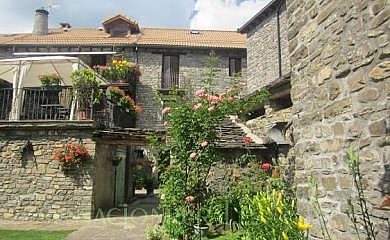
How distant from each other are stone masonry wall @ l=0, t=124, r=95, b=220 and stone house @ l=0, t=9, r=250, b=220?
0.03 m

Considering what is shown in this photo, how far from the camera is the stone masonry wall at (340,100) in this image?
2312 mm

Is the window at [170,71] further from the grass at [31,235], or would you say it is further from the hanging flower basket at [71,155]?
the grass at [31,235]

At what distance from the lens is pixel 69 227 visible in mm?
8656

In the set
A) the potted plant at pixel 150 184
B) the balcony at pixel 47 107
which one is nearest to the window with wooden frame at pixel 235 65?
the potted plant at pixel 150 184

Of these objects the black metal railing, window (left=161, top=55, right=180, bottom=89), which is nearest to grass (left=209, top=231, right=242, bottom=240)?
the black metal railing

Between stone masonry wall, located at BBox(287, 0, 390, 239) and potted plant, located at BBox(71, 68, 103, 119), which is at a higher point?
potted plant, located at BBox(71, 68, 103, 119)

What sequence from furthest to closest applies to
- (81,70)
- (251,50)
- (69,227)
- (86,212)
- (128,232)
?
(251,50) → (81,70) → (86,212) → (69,227) → (128,232)

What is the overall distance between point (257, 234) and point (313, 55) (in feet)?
7.93

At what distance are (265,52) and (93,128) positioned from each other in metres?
9.29

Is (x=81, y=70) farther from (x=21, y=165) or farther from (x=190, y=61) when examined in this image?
(x=190, y=61)

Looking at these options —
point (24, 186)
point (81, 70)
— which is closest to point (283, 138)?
point (81, 70)

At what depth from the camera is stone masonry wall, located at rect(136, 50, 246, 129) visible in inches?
722

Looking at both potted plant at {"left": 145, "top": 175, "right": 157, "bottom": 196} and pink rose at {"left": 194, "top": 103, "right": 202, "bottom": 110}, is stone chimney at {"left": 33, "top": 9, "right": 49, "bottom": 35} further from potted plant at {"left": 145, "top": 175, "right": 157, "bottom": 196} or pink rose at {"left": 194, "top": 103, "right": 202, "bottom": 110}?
pink rose at {"left": 194, "top": 103, "right": 202, "bottom": 110}

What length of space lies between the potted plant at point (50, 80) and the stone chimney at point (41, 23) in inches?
451
